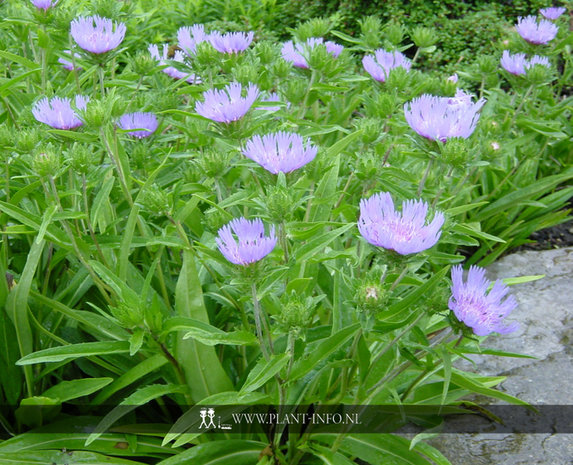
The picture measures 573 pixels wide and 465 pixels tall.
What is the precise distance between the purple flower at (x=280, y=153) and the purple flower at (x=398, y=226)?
0.22 m

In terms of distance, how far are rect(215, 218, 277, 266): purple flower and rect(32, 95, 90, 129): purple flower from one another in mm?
681

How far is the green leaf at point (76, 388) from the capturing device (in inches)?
→ 70.7

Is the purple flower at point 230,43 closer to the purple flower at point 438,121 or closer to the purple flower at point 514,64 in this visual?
the purple flower at point 438,121

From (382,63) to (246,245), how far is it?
141 centimetres

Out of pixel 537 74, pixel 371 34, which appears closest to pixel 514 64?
pixel 537 74

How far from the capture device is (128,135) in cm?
212

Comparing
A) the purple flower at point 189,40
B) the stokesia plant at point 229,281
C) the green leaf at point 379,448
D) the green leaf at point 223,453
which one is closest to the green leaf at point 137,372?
the stokesia plant at point 229,281

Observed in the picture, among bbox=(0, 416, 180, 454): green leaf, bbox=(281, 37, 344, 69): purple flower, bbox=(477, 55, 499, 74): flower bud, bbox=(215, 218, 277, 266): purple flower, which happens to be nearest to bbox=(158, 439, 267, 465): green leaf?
bbox=(0, 416, 180, 454): green leaf

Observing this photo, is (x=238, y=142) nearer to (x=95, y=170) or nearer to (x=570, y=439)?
(x=95, y=170)

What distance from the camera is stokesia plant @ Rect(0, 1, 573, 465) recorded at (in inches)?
57.8

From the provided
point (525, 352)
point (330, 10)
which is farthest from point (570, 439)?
point (330, 10)

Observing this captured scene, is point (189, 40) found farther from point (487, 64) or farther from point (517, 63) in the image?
point (487, 64)

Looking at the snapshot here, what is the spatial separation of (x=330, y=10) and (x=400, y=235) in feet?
15.4

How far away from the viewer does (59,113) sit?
6.03ft
